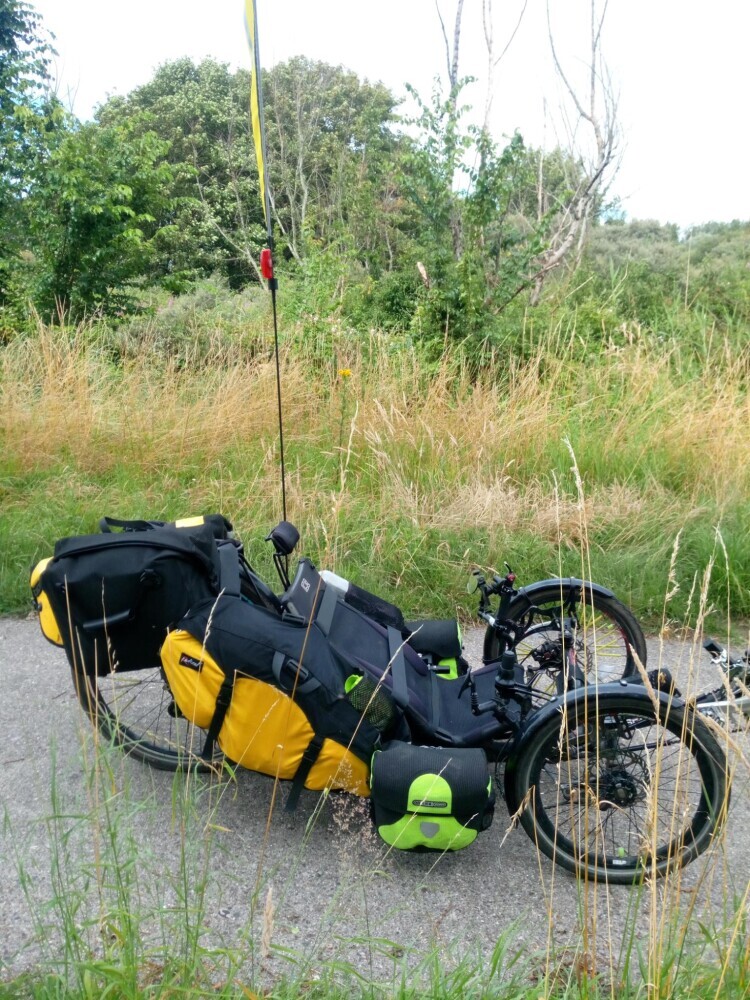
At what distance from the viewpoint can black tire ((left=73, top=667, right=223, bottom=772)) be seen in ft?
9.58

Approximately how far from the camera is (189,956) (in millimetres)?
1973

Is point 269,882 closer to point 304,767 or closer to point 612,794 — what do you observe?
point 304,767

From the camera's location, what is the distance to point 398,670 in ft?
9.48

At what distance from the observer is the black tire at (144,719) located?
9.58 ft

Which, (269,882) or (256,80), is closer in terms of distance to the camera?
(269,882)

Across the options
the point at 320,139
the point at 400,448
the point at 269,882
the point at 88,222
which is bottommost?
the point at 269,882

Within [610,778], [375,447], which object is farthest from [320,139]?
[610,778]

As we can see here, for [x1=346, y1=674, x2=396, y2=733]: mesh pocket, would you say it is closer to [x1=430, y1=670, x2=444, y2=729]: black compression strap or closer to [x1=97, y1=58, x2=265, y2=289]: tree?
[x1=430, y1=670, x2=444, y2=729]: black compression strap

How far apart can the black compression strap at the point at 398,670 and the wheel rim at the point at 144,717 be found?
0.72 metres

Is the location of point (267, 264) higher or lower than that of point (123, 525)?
higher

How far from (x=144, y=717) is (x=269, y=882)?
1.14 meters

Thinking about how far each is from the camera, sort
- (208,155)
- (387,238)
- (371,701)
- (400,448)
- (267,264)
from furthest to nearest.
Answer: (208,155), (387,238), (400,448), (267,264), (371,701)

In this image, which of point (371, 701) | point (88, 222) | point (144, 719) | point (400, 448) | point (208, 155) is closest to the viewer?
point (371, 701)

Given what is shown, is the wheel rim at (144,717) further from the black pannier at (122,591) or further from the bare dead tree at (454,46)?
the bare dead tree at (454,46)
